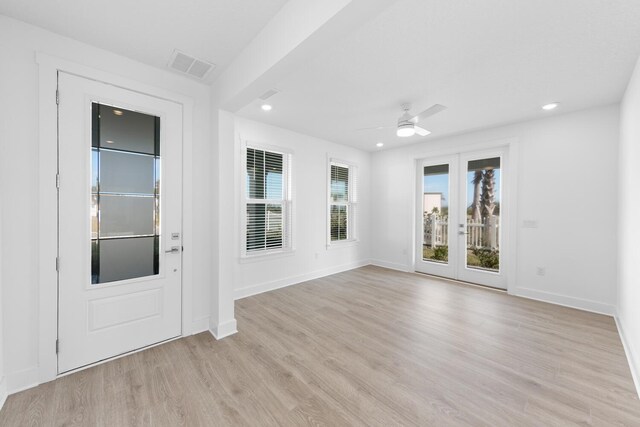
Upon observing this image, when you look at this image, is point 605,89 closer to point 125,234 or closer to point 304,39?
point 304,39

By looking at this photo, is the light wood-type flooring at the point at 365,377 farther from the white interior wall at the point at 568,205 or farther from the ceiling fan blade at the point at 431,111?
the ceiling fan blade at the point at 431,111

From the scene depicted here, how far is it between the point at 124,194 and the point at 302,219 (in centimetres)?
293

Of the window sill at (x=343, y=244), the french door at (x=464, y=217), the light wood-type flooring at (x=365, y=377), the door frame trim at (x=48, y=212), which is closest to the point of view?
the light wood-type flooring at (x=365, y=377)

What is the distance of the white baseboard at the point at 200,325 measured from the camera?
283 centimetres

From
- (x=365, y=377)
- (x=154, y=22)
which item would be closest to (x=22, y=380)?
(x=365, y=377)

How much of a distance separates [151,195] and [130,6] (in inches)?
59.9

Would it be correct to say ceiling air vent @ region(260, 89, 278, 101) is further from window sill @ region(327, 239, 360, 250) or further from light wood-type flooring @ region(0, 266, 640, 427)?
window sill @ region(327, 239, 360, 250)

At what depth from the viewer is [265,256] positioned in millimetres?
4363

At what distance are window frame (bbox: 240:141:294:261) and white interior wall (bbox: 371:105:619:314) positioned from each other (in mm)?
3505

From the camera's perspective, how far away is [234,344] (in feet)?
8.70

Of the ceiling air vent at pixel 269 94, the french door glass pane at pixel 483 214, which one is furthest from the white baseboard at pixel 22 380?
the french door glass pane at pixel 483 214

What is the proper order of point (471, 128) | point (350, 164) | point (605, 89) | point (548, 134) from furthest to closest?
point (350, 164) < point (471, 128) < point (548, 134) < point (605, 89)

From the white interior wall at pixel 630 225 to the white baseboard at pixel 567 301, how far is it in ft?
0.92

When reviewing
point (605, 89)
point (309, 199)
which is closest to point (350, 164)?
point (309, 199)
